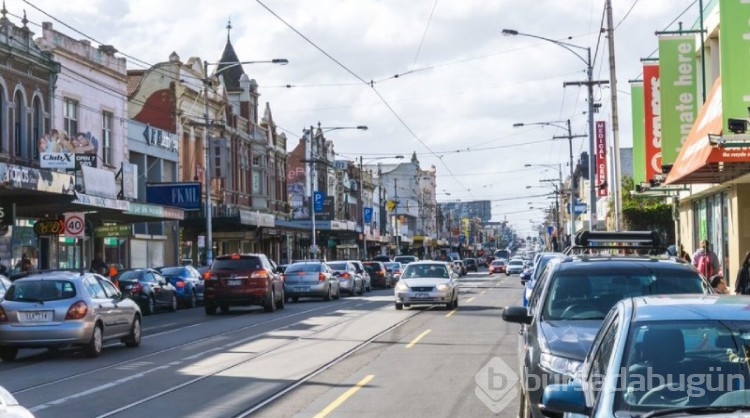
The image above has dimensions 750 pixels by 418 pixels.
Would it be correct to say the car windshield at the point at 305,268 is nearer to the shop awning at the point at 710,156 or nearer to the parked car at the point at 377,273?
the shop awning at the point at 710,156

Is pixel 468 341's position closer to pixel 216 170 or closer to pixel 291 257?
pixel 216 170

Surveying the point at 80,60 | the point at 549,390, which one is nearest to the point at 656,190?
the point at 80,60

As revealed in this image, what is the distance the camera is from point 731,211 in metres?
30.5

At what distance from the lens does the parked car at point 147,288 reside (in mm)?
32750

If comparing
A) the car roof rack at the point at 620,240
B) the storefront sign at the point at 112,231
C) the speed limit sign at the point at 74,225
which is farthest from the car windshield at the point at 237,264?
the car roof rack at the point at 620,240

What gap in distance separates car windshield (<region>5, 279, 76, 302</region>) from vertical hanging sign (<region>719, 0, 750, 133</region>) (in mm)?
12136

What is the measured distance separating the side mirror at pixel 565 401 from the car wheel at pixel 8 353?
14400 millimetres

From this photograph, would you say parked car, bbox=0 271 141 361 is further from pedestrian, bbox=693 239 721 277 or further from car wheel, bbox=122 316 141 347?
pedestrian, bbox=693 239 721 277

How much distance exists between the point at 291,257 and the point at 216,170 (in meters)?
18.1

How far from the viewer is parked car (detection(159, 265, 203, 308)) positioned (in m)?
37.1

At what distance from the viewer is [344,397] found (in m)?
13.5

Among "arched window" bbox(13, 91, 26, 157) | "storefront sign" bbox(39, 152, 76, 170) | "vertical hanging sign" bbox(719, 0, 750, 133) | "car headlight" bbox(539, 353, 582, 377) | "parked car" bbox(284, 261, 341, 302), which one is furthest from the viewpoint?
"parked car" bbox(284, 261, 341, 302)

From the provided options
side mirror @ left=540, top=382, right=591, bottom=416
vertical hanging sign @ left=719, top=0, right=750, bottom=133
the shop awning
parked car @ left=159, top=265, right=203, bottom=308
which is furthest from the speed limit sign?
side mirror @ left=540, top=382, right=591, bottom=416

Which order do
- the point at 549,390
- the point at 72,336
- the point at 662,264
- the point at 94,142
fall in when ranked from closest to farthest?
1. the point at 549,390
2. the point at 662,264
3. the point at 72,336
4. the point at 94,142
